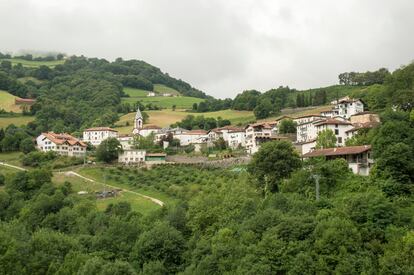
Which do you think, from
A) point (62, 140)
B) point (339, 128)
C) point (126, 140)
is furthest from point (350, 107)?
point (62, 140)

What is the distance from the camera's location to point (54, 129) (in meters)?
129

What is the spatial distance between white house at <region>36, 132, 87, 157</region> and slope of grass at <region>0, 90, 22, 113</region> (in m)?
38.9

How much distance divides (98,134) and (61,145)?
14.6 metres

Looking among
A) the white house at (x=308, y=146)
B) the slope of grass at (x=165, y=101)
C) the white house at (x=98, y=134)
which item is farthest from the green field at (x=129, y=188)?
the slope of grass at (x=165, y=101)

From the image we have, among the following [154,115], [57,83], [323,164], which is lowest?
Result: [323,164]

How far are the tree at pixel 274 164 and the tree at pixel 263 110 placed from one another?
6354 centimetres

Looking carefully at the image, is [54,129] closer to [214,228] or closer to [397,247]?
[214,228]

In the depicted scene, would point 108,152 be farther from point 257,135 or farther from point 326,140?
point 326,140

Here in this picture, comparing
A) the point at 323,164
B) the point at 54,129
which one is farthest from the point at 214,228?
the point at 54,129

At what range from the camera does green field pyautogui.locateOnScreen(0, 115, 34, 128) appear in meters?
128

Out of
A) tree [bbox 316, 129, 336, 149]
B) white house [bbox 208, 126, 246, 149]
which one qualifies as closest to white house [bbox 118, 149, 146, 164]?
white house [bbox 208, 126, 246, 149]

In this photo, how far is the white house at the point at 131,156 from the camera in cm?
9431

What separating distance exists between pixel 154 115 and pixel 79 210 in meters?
82.8

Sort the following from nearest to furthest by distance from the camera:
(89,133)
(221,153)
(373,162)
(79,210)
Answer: (373,162)
(79,210)
(221,153)
(89,133)
